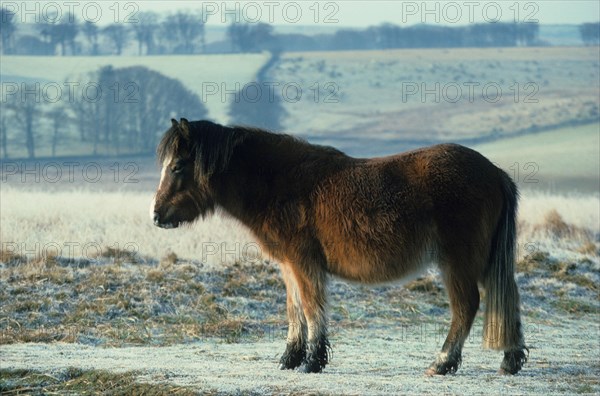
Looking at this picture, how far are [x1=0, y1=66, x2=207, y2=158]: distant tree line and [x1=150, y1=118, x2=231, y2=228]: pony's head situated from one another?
4429 cm

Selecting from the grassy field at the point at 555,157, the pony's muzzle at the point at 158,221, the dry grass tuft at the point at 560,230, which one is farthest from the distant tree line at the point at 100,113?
the pony's muzzle at the point at 158,221

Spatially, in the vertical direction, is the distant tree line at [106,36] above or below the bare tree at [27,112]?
above

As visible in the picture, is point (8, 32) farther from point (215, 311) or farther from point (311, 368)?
point (311, 368)

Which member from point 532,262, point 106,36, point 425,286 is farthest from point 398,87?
point 425,286

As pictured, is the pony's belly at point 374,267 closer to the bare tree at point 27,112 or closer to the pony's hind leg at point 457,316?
the pony's hind leg at point 457,316

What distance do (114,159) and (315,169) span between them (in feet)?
149

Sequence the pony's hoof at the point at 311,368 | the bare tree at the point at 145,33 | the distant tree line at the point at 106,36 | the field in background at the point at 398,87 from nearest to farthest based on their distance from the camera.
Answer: the pony's hoof at the point at 311,368, the field in background at the point at 398,87, the distant tree line at the point at 106,36, the bare tree at the point at 145,33

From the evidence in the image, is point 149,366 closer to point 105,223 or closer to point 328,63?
point 105,223

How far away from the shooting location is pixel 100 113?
190 ft

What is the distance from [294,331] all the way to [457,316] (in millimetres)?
1574

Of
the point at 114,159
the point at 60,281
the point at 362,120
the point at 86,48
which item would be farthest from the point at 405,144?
the point at 60,281

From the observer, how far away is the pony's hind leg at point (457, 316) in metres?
8.76

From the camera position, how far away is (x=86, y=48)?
7344cm

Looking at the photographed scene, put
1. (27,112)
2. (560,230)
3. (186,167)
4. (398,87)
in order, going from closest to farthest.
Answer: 1. (186,167)
2. (560,230)
3. (27,112)
4. (398,87)
